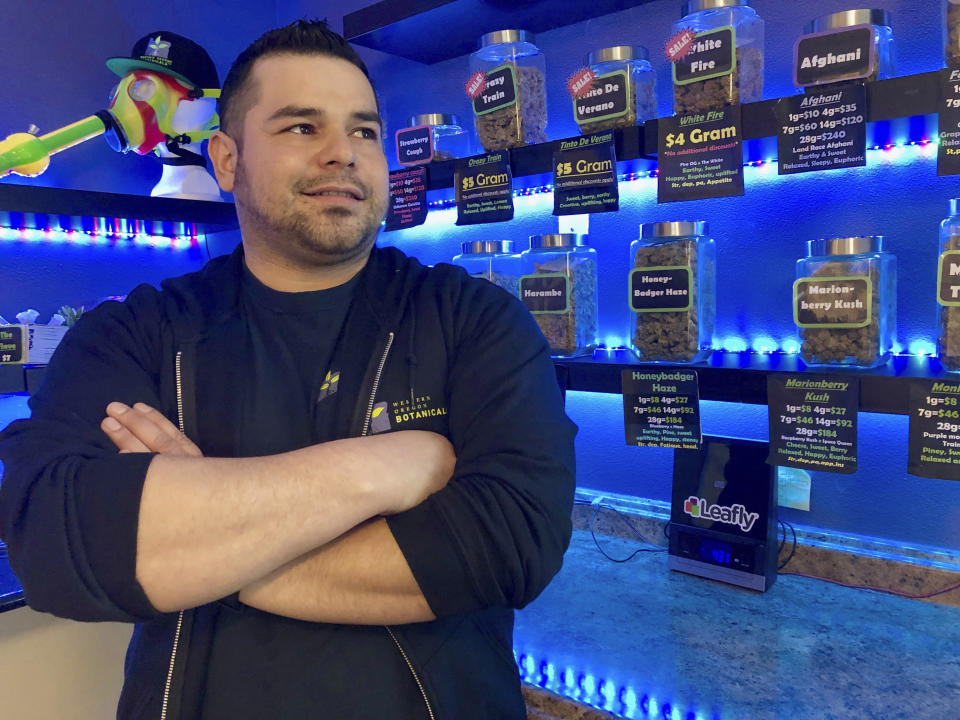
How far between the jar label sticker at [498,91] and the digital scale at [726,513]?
825mm

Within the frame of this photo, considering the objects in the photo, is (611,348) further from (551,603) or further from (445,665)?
(445,665)

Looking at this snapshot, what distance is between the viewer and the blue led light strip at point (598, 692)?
3.24 feet

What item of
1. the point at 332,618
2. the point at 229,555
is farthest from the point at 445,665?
the point at 229,555

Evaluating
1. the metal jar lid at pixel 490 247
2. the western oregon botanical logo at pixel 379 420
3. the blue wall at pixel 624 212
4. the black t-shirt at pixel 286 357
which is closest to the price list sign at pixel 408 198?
the metal jar lid at pixel 490 247

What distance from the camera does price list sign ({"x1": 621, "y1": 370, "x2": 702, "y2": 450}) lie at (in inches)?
45.2

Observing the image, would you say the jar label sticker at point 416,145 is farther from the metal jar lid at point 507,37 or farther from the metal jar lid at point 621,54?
the metal jar lid at point 621,54

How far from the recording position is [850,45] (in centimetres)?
101

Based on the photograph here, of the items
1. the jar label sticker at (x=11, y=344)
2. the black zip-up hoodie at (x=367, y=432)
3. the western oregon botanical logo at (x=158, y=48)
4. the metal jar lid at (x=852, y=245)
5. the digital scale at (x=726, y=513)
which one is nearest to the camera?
the black zip-up hoodie at (x=367, y=432)

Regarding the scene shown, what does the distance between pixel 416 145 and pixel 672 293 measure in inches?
29.0

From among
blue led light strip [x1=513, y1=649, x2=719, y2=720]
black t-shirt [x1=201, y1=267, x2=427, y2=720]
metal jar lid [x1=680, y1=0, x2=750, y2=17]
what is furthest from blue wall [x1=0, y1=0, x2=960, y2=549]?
black t-shirt [x1=201, y1=267, x2=427, y2=720]

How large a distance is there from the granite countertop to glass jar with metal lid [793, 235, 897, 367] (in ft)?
1.55

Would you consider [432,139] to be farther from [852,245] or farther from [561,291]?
[852,245]

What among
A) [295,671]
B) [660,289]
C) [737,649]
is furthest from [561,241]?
[295,671]

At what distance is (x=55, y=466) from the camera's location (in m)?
0.78
